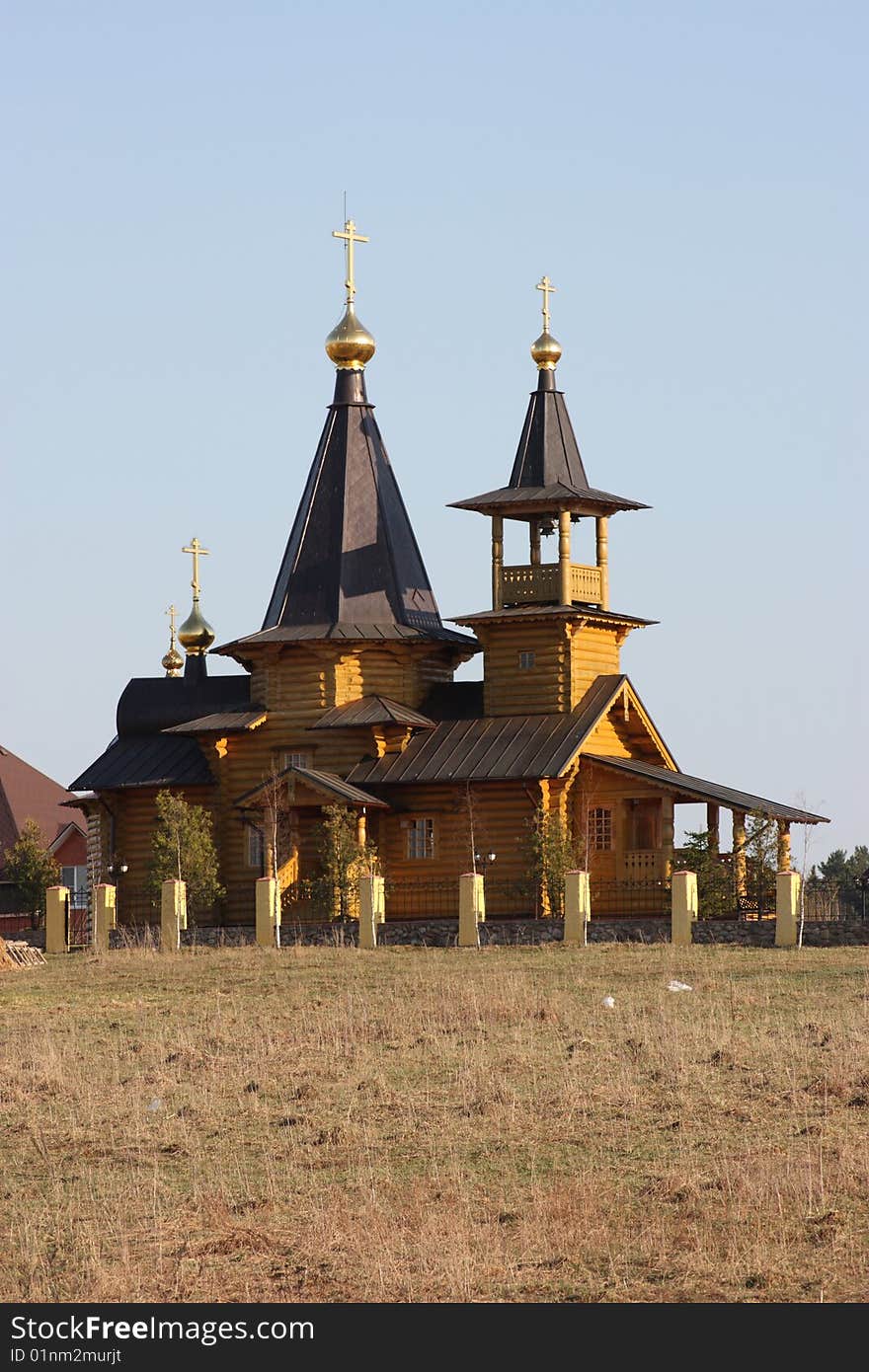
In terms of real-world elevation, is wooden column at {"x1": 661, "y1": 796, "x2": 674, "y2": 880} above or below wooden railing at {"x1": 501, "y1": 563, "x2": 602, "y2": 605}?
below

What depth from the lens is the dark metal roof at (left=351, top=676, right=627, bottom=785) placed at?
37.6 metres

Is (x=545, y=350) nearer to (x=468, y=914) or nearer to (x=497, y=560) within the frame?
(x=497, y=560)

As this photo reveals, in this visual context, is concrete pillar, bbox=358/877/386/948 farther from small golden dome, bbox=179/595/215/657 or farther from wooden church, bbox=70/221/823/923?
small golden dome, bbox=179/595/215/657

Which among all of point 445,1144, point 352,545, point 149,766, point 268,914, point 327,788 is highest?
point 352,545

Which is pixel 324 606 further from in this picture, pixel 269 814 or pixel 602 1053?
pixel 602 1053

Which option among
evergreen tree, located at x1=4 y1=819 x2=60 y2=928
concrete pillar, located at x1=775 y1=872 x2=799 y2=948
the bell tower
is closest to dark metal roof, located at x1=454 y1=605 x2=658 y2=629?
the bell tower

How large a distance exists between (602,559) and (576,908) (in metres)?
9.08

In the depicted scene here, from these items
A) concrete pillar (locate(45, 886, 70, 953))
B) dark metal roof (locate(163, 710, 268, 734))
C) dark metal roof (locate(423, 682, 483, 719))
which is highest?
dark metal roof (locate(423, 682, 483, 719))

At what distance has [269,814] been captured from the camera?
3844 cm

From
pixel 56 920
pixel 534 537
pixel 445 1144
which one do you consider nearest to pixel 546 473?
pixel 534 537

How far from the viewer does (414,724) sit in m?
39.3

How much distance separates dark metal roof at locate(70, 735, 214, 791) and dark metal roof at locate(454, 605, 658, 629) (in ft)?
18.8

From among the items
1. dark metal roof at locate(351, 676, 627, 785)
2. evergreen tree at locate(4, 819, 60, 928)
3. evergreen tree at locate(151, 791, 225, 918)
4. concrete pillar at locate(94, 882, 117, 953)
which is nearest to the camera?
dark metal roof at locate(351, 676, 627, 785)
